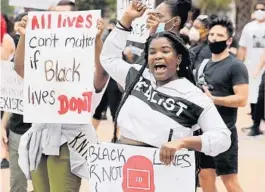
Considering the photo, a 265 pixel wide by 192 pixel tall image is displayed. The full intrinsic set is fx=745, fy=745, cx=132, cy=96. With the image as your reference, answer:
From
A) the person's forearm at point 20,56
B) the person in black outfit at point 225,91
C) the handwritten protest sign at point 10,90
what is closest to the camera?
the person's forearm at point 20,56

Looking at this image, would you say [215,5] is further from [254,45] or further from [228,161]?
[228,161]

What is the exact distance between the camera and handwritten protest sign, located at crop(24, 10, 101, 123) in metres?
4.73

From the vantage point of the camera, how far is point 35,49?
4785 millimetres

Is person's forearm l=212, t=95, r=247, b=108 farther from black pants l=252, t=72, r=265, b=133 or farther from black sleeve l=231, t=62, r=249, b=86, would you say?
black pants l=252, t=72, r=265, b=133

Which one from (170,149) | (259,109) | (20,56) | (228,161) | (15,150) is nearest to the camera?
(170,149)

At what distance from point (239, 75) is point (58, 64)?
61.5 inches

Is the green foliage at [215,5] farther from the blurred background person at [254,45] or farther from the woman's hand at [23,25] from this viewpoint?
the woman's hand at [23,25]

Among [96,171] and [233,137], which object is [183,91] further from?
[233,137]

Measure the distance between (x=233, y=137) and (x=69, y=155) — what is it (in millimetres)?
1528

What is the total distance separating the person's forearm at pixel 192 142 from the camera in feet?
11.8

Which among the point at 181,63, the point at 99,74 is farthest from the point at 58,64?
the point at 181,63

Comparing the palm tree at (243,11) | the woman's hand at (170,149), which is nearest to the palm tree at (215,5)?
the palm tree at (243,11)

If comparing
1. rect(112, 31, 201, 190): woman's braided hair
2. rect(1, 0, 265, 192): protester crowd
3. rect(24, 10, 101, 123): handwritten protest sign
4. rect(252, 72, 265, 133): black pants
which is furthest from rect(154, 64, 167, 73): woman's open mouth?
rect(252, 72, 265, 133): black pants

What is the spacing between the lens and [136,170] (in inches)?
148
